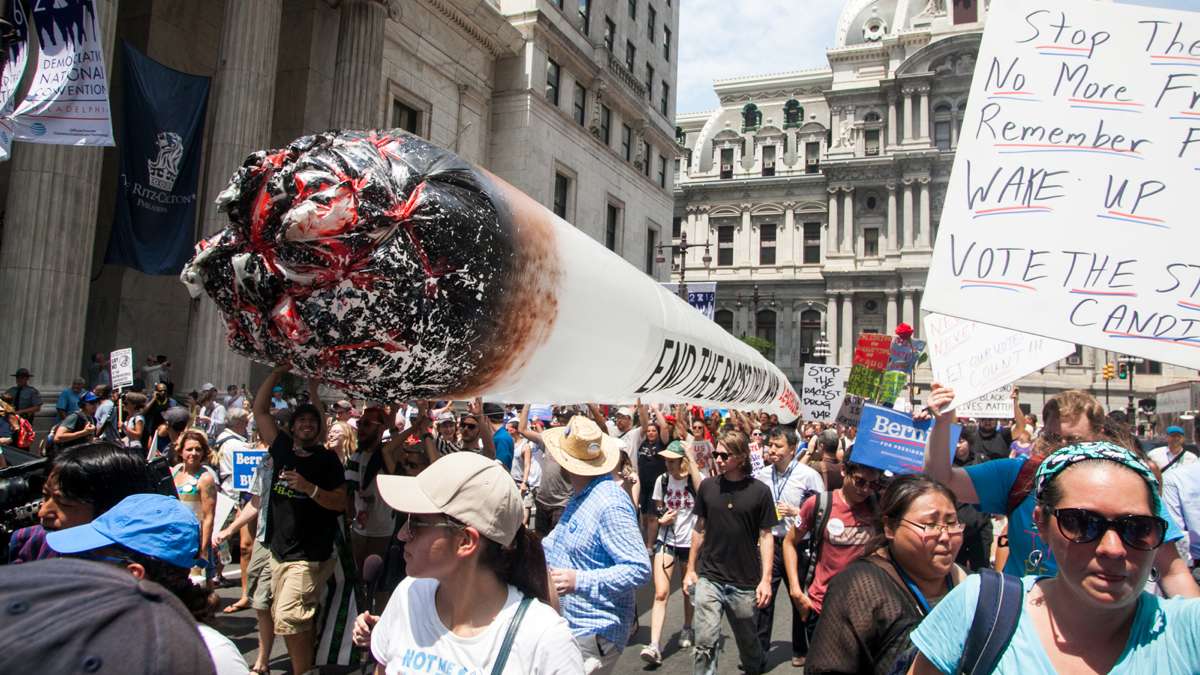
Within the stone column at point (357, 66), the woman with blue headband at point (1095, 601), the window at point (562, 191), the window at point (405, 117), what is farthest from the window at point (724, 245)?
the woman with blue headband at point (1095, 601)

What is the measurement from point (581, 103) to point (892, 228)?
3200 centimetres

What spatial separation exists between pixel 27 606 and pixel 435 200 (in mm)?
1583

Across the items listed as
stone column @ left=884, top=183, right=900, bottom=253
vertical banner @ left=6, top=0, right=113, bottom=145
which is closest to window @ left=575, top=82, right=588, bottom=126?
vertical banner @ left=6, top=0, right=113, bottom=145

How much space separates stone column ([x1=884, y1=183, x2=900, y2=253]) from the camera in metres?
51.7

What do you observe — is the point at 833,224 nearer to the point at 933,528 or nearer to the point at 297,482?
the point at 297,482

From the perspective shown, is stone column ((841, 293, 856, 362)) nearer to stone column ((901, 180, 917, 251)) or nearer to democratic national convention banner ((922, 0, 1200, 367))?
stone column ((901, 180, 917, 251))

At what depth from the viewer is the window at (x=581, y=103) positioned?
27328 millimetres

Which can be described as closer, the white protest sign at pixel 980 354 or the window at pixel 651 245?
the white protest sign at pixel 980 354

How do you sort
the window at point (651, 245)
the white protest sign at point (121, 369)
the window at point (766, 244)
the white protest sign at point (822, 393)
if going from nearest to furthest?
1. the white protest sign at point (121, 369)
2. the white protest sign at point (822, 393)
3. the window at point (651, 245)
4. the window at point (766, 244)

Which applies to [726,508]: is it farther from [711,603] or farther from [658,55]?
[658,55]

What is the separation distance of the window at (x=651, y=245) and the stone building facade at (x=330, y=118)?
17 centimetres

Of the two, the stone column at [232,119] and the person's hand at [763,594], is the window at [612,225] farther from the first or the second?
the person's hand at [763,594]

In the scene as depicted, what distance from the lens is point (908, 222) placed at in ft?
167

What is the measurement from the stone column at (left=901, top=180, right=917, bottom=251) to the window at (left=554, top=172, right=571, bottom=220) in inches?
1281
